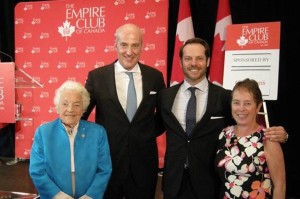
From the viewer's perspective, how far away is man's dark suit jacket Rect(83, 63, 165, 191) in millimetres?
2229

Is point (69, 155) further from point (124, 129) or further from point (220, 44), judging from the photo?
point (220, 44)

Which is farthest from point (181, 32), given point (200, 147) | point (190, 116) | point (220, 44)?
point (200, 147)

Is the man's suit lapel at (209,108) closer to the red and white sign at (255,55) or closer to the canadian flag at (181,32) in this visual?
the red and white sign at (255,55)

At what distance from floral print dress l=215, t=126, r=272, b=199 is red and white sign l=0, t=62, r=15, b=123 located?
9.28ft

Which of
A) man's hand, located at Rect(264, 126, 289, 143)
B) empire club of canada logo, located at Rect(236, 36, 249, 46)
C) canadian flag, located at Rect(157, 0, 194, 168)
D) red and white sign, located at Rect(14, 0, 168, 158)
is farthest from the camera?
red and white sign, located at Rect(14, 0, 168, 158)

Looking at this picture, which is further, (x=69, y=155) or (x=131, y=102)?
(x=131, y=102)

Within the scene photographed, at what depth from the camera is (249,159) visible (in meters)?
1.85

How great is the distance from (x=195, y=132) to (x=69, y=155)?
0.85 m

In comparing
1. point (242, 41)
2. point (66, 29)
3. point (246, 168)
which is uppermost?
point (66, 29)

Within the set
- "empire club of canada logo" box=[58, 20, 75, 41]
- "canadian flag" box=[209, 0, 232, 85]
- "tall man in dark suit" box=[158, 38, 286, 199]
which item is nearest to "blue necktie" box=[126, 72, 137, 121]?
"tall man in dark suit" box=[158, 38, 286, 199]

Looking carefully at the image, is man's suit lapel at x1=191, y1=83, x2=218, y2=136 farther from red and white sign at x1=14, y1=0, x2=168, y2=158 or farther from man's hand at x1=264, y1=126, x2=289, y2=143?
red and white sign at x1=14, y1=0, x2=168, y2=158

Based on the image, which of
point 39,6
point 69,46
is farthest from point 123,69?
point 39,6

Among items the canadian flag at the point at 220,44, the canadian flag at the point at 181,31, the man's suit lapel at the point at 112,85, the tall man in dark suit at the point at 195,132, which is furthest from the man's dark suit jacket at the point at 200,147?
the canadian flag at the point at 181,31

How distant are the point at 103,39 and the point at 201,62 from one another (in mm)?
2159
